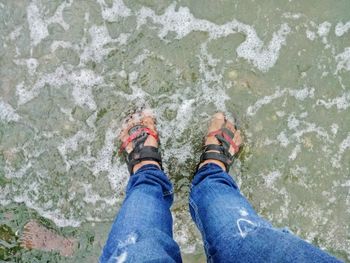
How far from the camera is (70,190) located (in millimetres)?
2500

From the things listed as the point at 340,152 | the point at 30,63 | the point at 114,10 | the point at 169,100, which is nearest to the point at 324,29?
the point at 340,152

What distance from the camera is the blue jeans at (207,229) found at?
1470 millimetres

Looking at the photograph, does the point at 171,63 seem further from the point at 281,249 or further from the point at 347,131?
the point at 281,249

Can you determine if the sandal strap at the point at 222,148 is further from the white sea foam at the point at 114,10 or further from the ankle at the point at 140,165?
the white sea foam at the point at 114,10

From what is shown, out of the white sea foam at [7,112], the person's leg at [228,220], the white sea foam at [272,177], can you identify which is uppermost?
the white sea foam at [7,112]

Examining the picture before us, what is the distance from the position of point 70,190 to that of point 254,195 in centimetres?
116

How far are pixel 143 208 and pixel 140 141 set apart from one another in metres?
0.63

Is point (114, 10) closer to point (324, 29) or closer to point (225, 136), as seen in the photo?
point (225, 136)

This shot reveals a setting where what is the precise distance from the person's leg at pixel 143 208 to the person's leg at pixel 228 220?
0.17 meters

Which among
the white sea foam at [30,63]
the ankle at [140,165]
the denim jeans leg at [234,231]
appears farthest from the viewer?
the white sea foam at [30,63]

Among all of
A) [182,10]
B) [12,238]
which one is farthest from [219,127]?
[12,238]

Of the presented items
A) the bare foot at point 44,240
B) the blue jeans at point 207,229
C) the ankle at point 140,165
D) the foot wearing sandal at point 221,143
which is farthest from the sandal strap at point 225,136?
the bare foot at point 44,240

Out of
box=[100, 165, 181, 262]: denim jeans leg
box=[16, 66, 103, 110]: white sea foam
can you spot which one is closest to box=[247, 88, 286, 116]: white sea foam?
box=[100, 165, 181, 262]: denim jeans leg

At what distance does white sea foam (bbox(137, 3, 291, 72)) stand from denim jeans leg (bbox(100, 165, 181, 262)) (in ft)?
2.98
